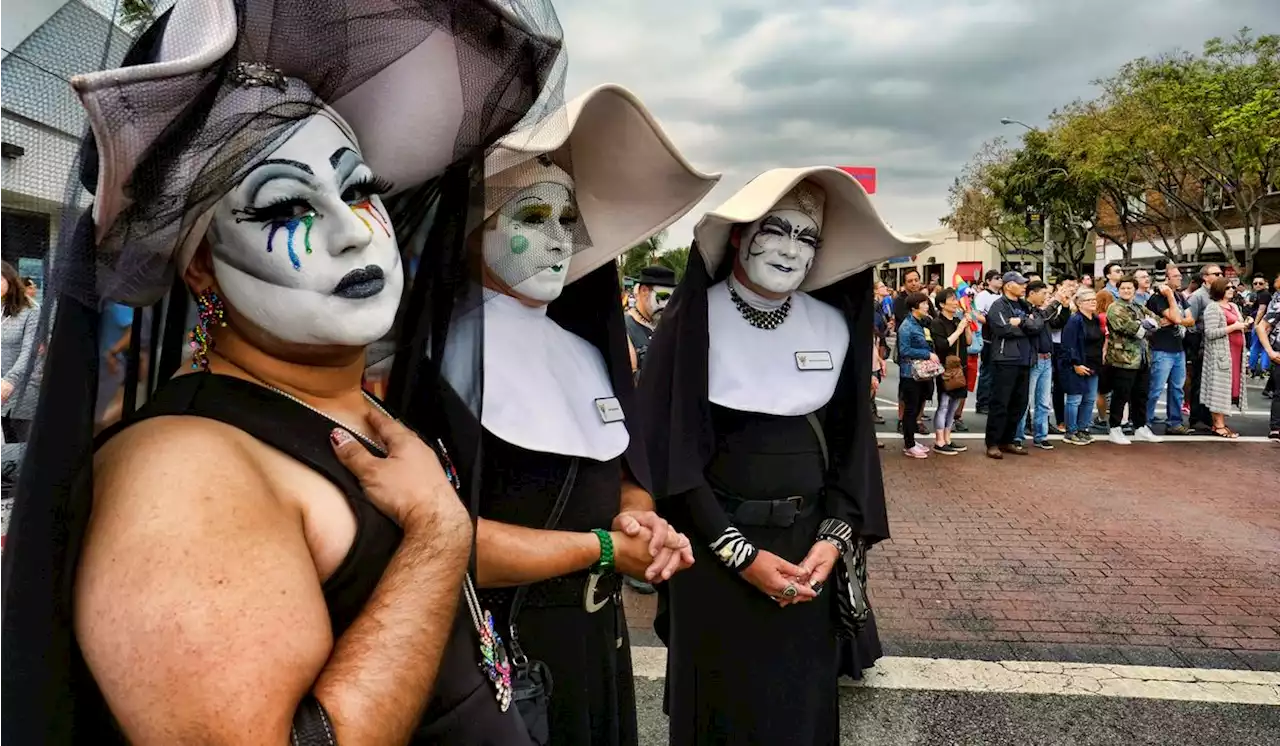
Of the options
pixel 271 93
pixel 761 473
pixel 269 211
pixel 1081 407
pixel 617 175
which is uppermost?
pixel 617 175

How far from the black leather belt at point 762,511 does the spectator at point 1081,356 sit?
7959 mm

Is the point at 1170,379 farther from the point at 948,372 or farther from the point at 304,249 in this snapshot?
the point at 304,249

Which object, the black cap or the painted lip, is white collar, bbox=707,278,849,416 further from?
the black cap

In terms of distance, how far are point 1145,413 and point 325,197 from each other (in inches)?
414

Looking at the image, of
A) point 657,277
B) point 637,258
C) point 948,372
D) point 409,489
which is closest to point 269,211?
point 409,489

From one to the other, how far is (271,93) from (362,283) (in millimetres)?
258

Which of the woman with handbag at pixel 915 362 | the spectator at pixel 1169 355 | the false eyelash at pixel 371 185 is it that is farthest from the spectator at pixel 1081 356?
the false eyelash at pixel 371 185

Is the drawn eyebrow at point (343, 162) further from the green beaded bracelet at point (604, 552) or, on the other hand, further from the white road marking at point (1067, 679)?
the white road marking at point (1067, 679)

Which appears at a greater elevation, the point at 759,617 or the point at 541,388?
the point at 541,388

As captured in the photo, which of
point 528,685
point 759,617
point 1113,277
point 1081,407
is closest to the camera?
point 528,685

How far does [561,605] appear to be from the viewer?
1816 mm

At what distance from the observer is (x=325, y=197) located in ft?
3.58

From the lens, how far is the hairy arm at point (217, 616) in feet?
2.66

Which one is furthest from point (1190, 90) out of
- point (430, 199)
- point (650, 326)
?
point (430, 199)
